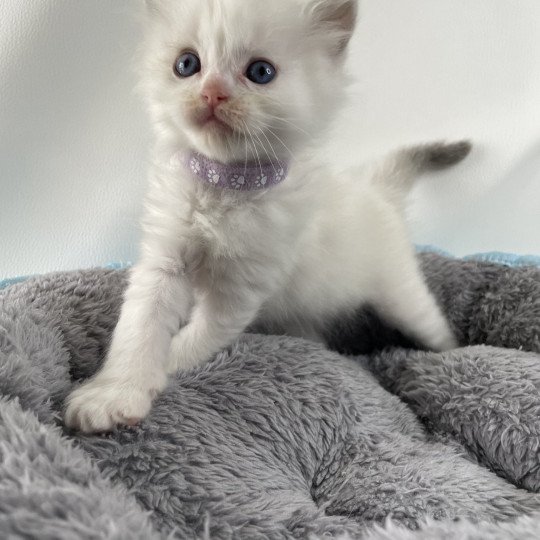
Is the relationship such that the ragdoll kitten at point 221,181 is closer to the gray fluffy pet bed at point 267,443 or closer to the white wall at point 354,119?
the gray fluffy pet bed at point 267,443

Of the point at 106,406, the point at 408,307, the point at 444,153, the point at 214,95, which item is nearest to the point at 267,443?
the point at 106,406

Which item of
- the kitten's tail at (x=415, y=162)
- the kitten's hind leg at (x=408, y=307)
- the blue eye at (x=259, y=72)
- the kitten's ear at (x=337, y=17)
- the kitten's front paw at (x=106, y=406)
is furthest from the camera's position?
the kitten's tail at (x=415, y=162)

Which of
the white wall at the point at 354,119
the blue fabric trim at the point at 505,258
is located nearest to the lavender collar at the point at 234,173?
the white wall at the point at 354,119

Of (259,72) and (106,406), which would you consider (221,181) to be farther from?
(106,406)

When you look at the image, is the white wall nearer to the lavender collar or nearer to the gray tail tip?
the gray tail tip

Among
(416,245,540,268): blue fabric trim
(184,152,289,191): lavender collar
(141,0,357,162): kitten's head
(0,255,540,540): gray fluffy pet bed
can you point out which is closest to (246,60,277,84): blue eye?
(141,0,357,162): kitten's head
